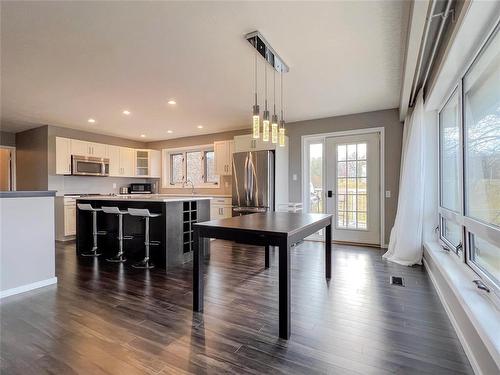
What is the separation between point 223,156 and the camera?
6.06 metres

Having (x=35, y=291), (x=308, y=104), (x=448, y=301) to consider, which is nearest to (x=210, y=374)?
(x=448, y=301)

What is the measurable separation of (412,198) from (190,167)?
17.0 ft

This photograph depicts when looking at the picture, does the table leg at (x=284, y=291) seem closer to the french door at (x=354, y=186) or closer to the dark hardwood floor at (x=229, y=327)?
the dark hardwood floor at (x=229, y=327)

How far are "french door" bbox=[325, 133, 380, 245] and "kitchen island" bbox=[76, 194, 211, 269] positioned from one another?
2.43 meters

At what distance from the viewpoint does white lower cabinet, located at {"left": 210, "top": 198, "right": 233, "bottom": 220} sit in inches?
233

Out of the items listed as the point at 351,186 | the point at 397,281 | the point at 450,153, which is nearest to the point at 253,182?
the point at 351,186

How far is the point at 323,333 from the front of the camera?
6.42ft

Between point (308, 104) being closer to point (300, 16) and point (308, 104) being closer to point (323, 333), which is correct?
point (300, 16)

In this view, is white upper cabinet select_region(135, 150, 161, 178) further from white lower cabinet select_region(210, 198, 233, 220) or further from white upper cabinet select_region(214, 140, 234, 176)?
white lower cabinet select_region(210, 198, 233, 220)

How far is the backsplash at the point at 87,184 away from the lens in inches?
223

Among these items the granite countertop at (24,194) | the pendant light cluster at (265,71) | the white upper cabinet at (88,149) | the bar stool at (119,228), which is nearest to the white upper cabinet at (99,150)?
the white upper cabinet at (88,149)

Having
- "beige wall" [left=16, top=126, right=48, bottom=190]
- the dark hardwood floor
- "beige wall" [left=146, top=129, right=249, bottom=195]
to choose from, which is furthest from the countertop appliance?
the dark hardwood floor

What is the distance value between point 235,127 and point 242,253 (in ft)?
9.41

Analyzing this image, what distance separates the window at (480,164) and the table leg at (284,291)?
4.17 ft
